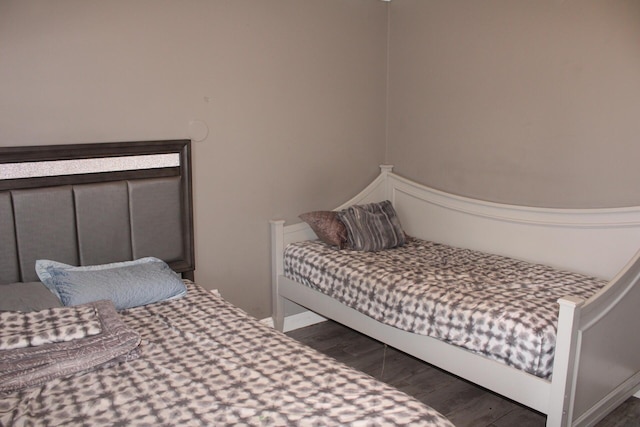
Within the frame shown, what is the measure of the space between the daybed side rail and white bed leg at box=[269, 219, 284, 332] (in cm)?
188

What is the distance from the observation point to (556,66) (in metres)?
3.10

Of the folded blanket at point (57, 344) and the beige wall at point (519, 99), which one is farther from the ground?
the beige wall at point (519, 99)

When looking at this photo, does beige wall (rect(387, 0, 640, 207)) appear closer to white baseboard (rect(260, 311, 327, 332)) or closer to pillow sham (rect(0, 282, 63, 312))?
white baseboard (rect(260, 311, 327, 332))

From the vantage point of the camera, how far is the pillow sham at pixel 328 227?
11.4 ft

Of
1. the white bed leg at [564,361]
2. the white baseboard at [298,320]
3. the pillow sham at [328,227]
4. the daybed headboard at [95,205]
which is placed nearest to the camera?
the white bed leg at [564,361]

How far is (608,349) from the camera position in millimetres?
2404

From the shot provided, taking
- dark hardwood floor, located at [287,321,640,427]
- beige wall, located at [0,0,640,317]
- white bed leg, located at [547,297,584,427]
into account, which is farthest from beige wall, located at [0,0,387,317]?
white bed leg, located at [547,297,584,427]

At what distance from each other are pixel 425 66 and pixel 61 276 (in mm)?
2565

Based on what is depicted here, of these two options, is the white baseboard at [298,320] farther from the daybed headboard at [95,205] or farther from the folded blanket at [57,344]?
the folded blanket at [57,344]

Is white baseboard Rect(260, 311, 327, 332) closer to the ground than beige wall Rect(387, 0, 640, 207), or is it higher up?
closer to the ground

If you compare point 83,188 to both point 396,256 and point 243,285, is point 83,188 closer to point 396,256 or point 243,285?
point 243,285

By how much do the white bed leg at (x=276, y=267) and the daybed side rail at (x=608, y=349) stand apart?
1.88m

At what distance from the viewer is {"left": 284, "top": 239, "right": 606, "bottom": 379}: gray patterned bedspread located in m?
2.32

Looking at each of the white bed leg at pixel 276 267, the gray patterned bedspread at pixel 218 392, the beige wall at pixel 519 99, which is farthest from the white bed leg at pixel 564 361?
the white bed leg at pixel 276 267
